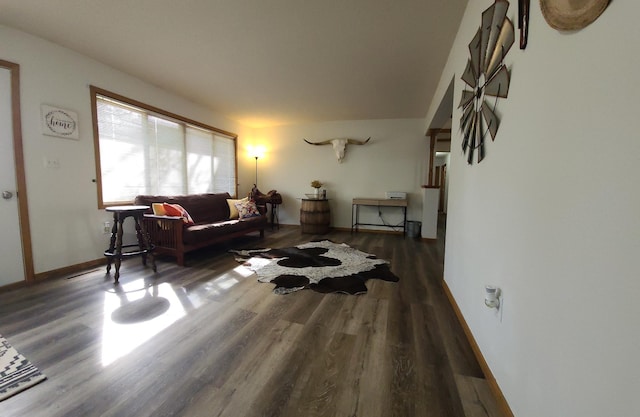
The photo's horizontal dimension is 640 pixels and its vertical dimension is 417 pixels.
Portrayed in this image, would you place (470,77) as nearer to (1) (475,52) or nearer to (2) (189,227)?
(1) (475,52)

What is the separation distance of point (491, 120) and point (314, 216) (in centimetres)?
362

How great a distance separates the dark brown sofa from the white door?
0.99m

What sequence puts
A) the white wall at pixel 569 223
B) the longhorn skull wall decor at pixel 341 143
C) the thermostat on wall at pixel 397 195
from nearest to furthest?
the white wall at pixel 569 223, the thermostat on wall at pixel 397 195, the longhorn skull wall decor at pixel 341 143

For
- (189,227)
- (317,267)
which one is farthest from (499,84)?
(189,227)

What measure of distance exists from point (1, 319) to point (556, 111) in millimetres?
3270

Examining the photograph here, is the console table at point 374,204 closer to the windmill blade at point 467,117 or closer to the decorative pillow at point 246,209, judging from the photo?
the decorative pillow at point 246,209

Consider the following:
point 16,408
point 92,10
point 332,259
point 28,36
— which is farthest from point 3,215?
point 332,259

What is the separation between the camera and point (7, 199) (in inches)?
86.7

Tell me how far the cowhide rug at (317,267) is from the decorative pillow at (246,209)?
816 mm

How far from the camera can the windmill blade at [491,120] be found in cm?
124

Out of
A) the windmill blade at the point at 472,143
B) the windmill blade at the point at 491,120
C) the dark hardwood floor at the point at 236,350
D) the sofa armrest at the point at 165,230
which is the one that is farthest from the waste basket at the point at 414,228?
the sofa armrest at the point at 165,230

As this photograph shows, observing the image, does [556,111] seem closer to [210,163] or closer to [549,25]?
[549,25]

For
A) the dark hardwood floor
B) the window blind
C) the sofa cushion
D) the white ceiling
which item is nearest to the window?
the window blind

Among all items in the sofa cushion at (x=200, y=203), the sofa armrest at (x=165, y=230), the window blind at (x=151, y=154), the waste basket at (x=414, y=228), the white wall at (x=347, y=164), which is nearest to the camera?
the sofa armrest at (x=165, y=230)
